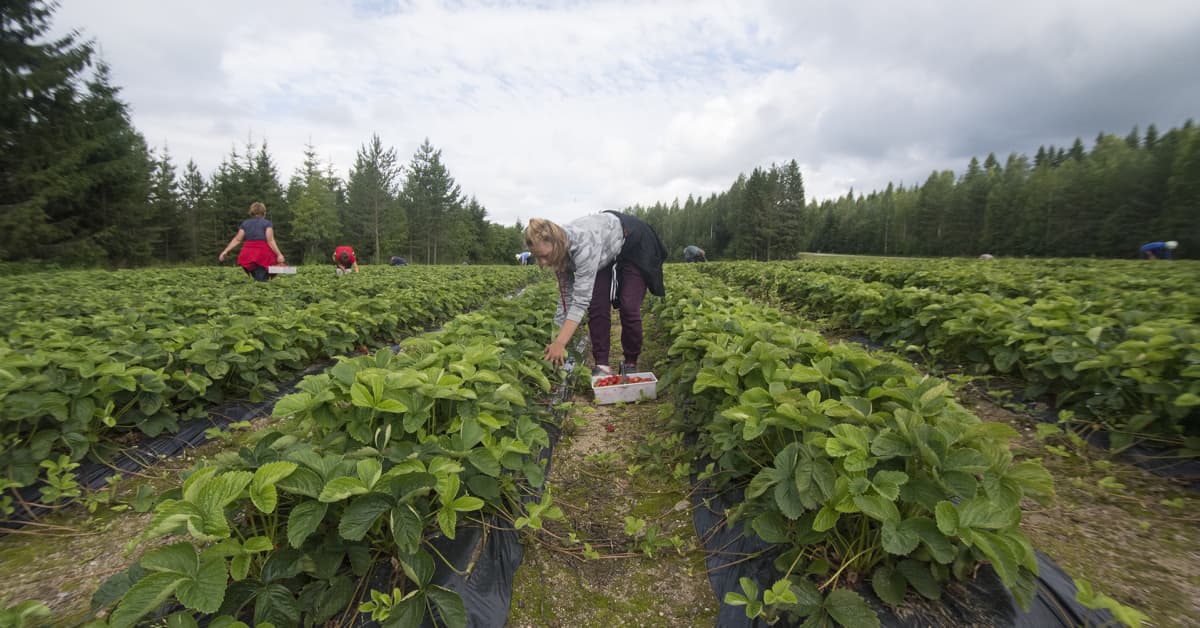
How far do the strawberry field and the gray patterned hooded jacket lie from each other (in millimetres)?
544

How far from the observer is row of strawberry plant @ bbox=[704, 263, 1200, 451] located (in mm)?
2295

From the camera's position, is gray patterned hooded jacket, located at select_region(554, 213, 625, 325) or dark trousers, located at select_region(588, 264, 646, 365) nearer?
gray patterned hooded jacket, located at select_region(554, 213, 625, 325)

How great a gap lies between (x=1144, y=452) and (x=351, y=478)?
364 cm

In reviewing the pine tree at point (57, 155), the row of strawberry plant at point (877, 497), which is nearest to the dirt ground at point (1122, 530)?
the row of strawberry plant at point (877, 497)

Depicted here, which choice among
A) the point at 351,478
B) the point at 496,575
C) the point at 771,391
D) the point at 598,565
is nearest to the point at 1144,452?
the point at 771,391

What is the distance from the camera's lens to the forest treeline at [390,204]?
19094mm

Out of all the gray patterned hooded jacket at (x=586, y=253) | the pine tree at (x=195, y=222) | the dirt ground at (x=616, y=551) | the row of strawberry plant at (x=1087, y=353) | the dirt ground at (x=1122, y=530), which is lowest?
the dirt ground at (x=616, y=551)

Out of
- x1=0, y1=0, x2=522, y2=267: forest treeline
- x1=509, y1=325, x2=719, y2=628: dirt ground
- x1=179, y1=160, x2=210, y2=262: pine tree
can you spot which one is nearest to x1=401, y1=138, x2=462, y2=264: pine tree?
x1=0, y1=0, x2=522, y2=267: forest treeline

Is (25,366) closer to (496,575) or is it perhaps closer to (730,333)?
(496,575)

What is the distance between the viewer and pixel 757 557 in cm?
172

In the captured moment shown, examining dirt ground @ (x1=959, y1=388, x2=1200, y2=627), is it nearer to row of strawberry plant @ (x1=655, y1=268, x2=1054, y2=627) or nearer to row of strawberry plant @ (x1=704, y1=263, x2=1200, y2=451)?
row of strawberry plant @ (x1=704, y1=263, x2=1200, y2=451)

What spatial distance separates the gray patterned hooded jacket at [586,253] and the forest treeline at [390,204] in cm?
2501

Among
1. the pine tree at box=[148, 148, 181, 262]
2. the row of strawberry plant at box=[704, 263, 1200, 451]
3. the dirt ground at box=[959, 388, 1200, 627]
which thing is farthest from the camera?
the pine tree at box=[148, 148, 181, 262]

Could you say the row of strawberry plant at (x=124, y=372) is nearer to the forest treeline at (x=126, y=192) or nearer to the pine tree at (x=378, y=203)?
the forest treeline at (x=126, y=192)
